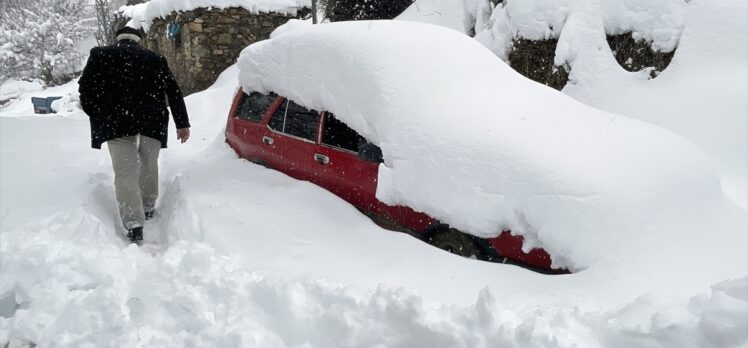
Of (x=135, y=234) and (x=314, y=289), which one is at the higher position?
(x=314, y=289)

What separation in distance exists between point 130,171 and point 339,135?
1.68m

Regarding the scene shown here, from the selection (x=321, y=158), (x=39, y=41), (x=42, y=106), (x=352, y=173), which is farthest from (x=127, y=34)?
(x=39, y=41)

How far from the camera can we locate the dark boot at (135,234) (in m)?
3.70

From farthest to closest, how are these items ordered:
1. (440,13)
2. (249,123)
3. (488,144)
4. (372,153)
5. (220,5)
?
(220,5)
(440,13)
(249,123)
(372,153)
(488,144)

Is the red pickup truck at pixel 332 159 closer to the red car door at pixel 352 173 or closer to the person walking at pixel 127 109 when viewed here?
the red car door at pixel 352 173

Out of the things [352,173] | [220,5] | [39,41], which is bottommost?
[39,41]

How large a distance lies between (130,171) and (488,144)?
109 inches

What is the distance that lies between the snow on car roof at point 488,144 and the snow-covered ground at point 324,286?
19 cm

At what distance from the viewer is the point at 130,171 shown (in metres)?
3.80

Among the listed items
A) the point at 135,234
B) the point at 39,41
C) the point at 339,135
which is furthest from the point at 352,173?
the point at 39,41

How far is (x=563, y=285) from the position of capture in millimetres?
2557

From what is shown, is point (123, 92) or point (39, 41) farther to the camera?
point (39, 41)

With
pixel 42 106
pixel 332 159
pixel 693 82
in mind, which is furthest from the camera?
pixel 42 106

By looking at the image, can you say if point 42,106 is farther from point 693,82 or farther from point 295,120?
point 693,82
